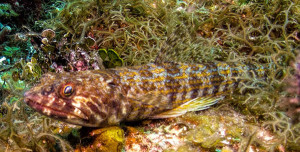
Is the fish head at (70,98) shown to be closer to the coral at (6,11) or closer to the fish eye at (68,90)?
the fish eye at (68,90)

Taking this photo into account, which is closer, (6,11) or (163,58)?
(163,58)

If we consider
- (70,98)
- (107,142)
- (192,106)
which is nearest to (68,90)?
(70,98)

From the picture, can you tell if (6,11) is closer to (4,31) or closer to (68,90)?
(4,31)

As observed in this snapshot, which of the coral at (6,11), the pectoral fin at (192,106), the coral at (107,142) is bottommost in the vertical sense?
the coral at (107,142)

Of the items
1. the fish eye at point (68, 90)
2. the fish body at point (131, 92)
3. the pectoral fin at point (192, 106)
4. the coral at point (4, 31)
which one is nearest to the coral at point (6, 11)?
the coral at point (4, 31)

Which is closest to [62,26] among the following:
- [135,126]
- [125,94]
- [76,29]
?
[76,29]

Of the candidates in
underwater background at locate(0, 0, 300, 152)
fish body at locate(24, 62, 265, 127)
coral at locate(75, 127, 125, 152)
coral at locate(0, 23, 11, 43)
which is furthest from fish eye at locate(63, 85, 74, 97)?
coral at locate(0, 23, 11, 43)

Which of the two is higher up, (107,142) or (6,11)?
(6,11)

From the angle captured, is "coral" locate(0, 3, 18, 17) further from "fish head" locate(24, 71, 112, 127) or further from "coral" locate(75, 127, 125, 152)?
"coral" locate(75, 127, 125, 152)
